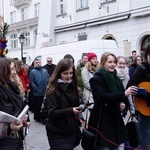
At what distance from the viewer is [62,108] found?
3492 millimetres

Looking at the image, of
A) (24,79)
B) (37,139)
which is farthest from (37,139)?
(24,79)

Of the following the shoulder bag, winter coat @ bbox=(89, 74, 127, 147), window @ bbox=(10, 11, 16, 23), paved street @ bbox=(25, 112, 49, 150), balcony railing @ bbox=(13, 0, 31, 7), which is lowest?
paved street @ bbox=(25, 112, 49, 150)

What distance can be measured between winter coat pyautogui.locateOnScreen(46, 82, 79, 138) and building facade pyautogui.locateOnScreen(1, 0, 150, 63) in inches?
602

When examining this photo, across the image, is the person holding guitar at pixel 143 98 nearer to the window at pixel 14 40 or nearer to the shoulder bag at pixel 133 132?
the shoulder bag at pixel 133 132

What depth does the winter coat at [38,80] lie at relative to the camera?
27.8 feet

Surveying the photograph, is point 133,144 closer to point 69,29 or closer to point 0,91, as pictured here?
point 0,91

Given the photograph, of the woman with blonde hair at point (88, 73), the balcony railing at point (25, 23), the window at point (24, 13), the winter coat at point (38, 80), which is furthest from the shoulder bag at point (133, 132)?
the window at point (24, 13)

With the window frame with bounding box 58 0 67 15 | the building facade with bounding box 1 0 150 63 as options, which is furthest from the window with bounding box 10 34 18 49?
the window frame with bounding box 58 0 67 15

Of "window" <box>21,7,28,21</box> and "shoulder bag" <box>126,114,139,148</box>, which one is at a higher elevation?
"window" <box>21,7,28,21</box>

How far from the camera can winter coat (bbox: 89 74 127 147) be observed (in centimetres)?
361

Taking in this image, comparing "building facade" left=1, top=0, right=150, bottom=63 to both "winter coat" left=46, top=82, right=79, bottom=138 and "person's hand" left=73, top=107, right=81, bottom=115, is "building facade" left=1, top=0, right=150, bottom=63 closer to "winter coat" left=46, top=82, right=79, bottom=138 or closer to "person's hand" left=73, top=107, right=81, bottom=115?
"winter coat" left=46, top=82, right=79, bottom=138

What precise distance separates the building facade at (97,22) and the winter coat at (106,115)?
15.1 m

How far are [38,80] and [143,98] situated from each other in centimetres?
493

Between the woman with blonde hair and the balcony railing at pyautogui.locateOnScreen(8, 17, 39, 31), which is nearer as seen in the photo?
the woman with blonde hair
